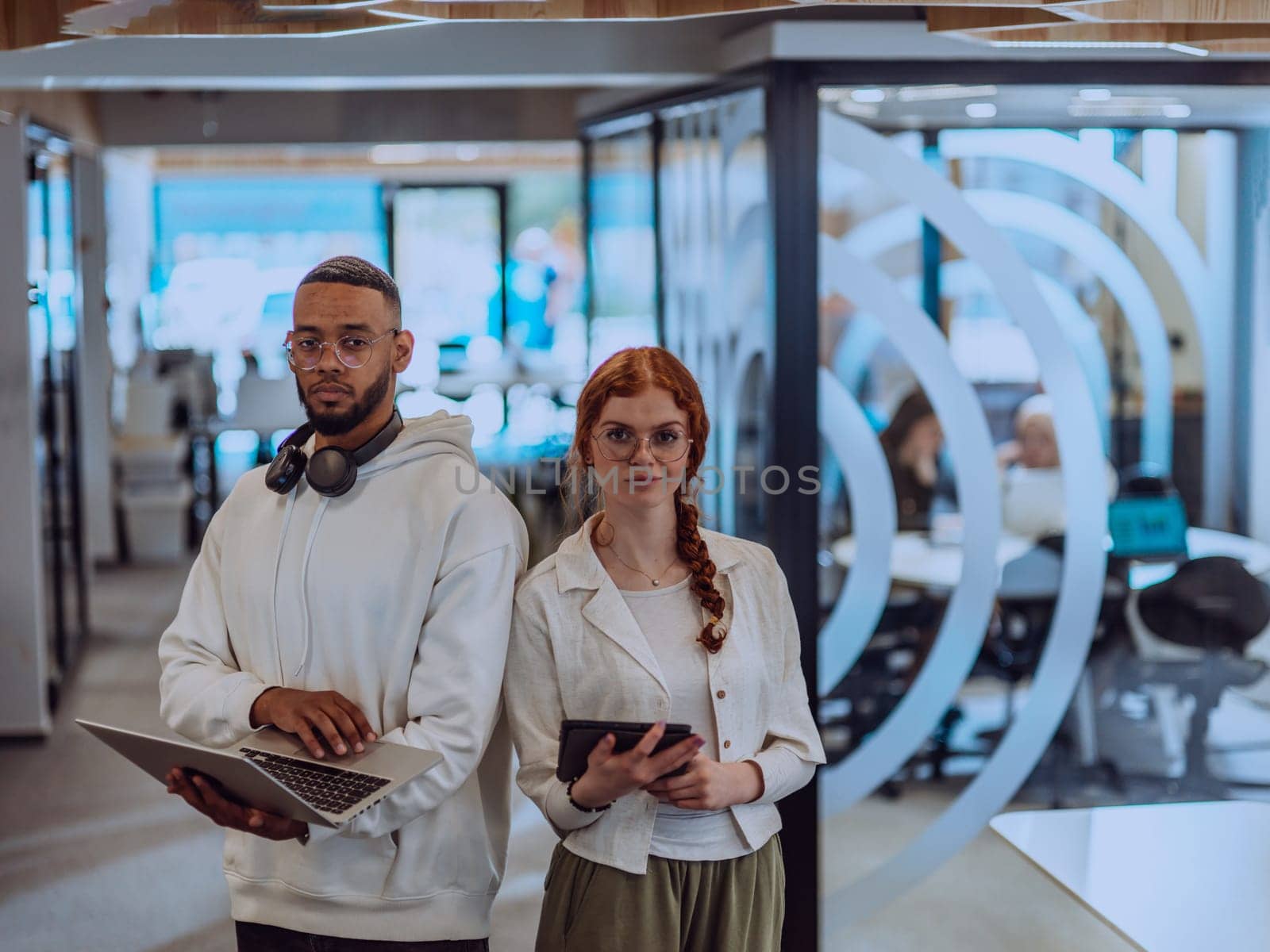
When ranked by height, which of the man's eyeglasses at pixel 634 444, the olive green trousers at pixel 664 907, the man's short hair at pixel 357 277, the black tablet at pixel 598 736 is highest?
the man's short hair at pixel 357 277

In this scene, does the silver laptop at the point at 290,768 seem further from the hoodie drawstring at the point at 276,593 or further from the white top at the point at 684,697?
the white top at the point at 684,697

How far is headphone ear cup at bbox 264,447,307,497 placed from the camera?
199cm

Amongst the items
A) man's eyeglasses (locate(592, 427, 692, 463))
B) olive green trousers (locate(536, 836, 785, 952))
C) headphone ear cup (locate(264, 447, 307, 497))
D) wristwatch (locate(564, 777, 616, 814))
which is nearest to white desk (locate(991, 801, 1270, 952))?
olive green trousers (locate(536, 836, 785, 952))

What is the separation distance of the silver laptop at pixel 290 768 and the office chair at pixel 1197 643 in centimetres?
290

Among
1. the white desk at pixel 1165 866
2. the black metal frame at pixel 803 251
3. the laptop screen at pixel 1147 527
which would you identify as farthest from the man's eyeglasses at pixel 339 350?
the laptop screen at pixel 1147 527

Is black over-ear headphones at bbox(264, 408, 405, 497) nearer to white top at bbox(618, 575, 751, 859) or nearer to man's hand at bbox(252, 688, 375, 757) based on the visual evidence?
man's hand at bbox(252, 688, 375, 757)

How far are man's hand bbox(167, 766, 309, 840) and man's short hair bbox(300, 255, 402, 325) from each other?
0.72 metres

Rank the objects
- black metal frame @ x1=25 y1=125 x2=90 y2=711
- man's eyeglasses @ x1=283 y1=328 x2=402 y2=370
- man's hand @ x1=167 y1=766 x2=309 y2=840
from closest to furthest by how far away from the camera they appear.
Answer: man's hand @ x1=167 y1=766 x2=309 y2=840 < man's eyeglasses @ x1=283 y1=328 x2=402 y2=370 < black metal frame @ x1=25 y1=125 x2=90 y2=711

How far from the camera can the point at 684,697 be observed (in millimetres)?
1939

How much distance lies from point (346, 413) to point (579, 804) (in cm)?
66

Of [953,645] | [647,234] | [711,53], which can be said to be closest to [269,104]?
[647,234]

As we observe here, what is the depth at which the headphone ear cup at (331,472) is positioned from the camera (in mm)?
1945

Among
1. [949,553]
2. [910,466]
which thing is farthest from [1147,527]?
[910,466]

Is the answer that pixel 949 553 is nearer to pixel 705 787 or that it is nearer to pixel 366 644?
pixel 705 787
